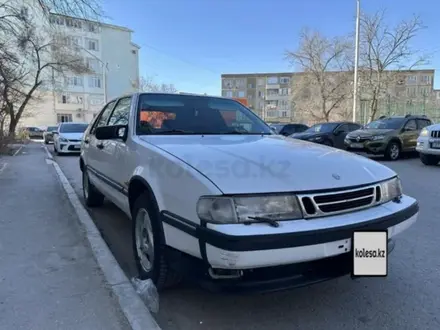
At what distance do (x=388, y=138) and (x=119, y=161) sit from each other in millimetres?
11173

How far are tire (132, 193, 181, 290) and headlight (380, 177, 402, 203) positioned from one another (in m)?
1.63

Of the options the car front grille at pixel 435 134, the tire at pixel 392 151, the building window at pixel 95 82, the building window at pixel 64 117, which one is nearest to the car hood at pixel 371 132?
the tire at pixel 392 151

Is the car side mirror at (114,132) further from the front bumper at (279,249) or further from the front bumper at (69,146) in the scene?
the front bumper at (69,146)

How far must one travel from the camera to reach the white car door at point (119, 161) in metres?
3.52

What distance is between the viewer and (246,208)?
2188 millimetres

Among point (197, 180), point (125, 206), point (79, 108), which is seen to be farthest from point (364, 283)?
point (79, 108)

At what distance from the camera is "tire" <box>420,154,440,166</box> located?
10791mm

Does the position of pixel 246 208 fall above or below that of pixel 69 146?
above

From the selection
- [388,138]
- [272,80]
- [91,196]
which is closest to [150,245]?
[91,196]

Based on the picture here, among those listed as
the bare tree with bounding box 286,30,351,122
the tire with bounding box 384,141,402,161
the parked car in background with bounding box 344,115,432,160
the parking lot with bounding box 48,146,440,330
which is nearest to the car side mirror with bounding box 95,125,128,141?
the parking lot with bounding box 48,146,440,330

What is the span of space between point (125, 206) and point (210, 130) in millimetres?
1131

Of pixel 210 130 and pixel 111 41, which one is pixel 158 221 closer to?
pixel 210 130

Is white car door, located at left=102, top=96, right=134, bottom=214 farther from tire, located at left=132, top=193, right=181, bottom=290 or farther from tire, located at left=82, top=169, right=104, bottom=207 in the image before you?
tire, located at left=82, top=169, right=104, bottom=207

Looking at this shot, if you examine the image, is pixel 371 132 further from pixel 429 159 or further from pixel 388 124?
pixel 429 159
